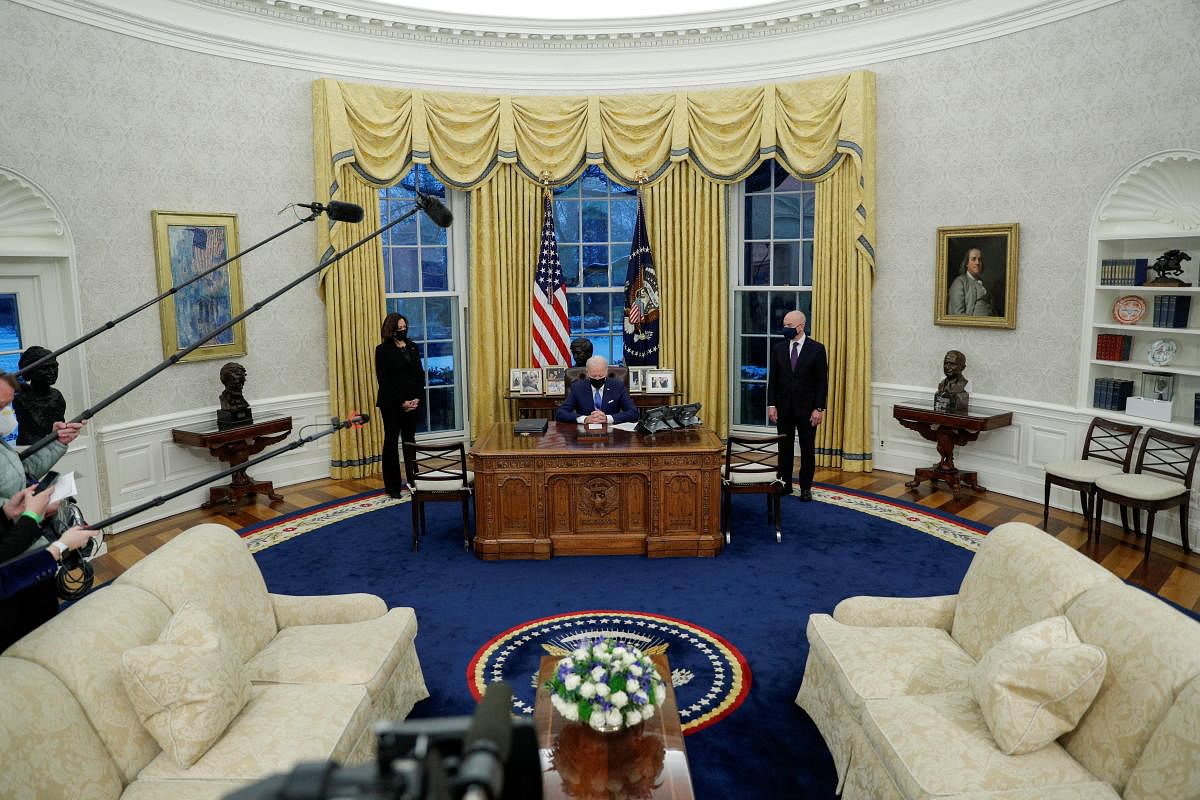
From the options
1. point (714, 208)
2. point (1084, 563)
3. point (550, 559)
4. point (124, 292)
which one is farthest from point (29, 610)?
point (714, 208)

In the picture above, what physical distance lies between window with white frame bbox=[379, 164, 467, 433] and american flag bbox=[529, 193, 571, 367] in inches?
34.4

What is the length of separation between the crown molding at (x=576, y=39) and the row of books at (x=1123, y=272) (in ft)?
6.43

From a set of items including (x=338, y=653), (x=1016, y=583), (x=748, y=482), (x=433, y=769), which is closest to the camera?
(x=433, y=769)

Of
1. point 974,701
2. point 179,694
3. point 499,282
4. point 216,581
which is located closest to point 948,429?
point 499,282

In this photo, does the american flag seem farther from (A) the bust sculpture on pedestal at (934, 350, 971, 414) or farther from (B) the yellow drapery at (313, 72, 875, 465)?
(A) the bust sculpture on pedestal at (934, 350, 971, 414)

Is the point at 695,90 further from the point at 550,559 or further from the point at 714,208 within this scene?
the point at 550,559

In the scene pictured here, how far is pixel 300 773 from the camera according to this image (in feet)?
3.41

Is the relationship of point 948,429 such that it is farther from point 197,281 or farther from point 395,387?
point 197,281

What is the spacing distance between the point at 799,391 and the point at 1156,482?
255cm

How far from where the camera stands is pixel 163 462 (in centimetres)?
704

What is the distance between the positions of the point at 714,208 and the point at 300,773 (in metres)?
8.04

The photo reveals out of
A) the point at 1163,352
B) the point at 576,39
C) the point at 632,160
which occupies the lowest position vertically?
the point at 1163,352

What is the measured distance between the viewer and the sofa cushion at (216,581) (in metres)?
3.37

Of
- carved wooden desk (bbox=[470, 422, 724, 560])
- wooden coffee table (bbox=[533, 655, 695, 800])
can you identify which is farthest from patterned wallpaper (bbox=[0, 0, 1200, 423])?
wooden coffee table (bbox=[533, 655, 695, 800])
